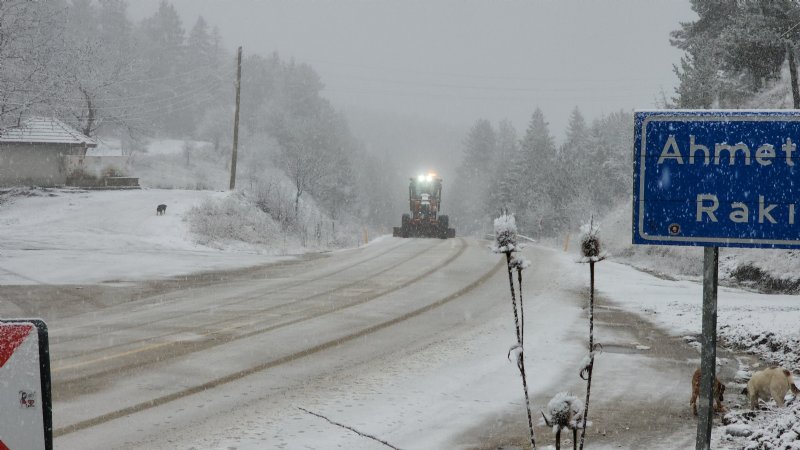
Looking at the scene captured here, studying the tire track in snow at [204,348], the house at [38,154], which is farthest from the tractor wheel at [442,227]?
the tire track in snow at [204,348]

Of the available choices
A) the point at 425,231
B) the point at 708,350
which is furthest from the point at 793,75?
the point at 708,350

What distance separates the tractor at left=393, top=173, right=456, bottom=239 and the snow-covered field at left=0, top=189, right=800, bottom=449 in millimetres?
10676

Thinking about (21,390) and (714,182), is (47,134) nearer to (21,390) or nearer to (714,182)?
(21,390)

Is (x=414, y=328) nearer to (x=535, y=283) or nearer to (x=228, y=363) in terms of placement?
(x=228, y=363)

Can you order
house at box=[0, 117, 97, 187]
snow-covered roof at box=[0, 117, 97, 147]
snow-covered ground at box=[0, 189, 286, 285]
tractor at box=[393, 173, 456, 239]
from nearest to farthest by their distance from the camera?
snow-covered ground at box=[0, 189, 286, 285] < snow-covered roof at box=[0, 117, 97, 147] < house at box=[0, 117, 97, 187] < tractor at box=[393, 173, 456, 239]

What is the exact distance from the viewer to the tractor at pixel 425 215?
140ft

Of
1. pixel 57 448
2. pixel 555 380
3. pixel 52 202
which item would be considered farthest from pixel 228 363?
pixel 52 202

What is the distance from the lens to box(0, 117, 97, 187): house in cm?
4053

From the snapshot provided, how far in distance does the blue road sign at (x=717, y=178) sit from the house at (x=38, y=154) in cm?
4210

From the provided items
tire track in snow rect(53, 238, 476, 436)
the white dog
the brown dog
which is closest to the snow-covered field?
the white dog

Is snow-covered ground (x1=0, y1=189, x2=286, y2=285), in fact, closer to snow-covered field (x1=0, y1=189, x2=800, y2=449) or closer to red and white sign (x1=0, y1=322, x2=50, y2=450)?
snow-covered field (x1=0, y1=189, x2=800, y2=449)

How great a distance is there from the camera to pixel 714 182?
12.6 feet

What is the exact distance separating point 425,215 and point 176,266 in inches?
940

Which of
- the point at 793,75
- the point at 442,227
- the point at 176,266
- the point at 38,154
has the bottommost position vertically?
the point at 176,266
